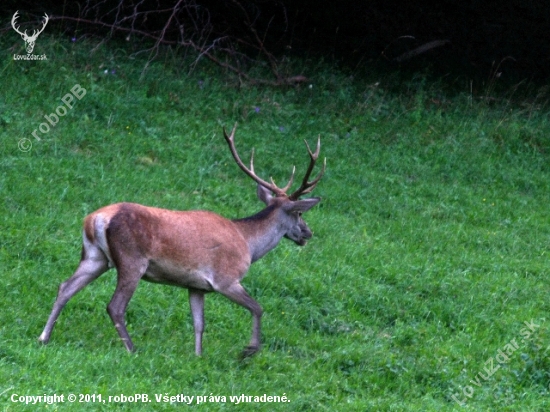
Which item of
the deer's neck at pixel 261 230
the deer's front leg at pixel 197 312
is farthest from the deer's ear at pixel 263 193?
the deer's front leg at pixel 197 312

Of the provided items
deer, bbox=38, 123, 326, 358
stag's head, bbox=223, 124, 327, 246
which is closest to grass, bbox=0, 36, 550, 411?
deer, bbox=38, 123, 326, 358

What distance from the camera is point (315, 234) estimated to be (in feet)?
33.4

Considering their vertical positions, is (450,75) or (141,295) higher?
(141,295)

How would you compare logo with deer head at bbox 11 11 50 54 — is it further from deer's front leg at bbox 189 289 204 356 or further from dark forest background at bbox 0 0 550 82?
deer's front leg at bbox 189 289 204 356

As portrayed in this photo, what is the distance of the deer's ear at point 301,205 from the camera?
26.8 ft

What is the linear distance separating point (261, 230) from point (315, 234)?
2.22 m

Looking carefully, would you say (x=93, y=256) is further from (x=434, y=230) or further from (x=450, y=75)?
(x=450, y=75)

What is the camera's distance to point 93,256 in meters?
7.12

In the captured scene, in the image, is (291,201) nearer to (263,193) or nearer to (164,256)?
(263,193)

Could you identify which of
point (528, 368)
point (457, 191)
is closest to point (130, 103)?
point (457, 191)

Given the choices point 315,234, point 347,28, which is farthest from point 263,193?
point 347,28

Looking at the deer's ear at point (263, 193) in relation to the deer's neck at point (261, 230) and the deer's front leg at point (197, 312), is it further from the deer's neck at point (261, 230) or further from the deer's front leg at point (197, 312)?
the deer's front leg at point (197, 312)

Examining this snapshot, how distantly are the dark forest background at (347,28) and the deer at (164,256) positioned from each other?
701 centimetres

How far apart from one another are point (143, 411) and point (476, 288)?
415cm
